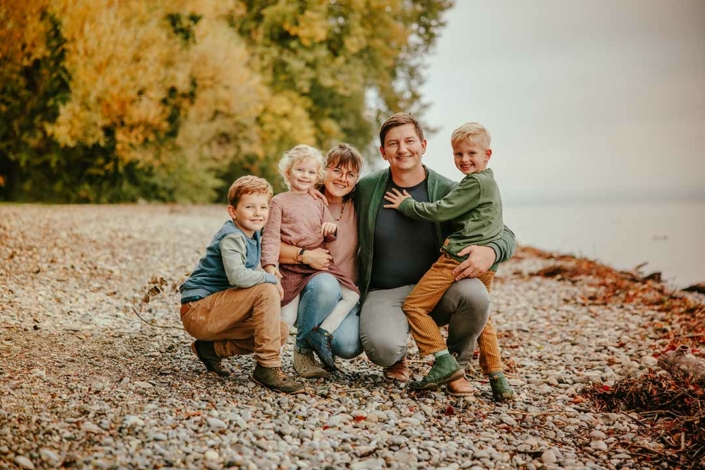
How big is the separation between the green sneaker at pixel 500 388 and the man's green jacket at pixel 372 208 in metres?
0.75

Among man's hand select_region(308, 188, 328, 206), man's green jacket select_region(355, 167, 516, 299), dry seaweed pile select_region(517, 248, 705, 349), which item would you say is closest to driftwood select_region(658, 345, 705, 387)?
dry seaweed pile select_region(517, 248, 705, 349)

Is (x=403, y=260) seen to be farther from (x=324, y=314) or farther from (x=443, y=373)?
(x=443, y=373)

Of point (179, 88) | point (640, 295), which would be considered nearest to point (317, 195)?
point (640, 295)

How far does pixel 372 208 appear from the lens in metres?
4.49

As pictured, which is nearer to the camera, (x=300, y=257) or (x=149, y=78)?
(x=300, y=257)

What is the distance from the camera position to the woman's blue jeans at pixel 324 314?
13.6ft

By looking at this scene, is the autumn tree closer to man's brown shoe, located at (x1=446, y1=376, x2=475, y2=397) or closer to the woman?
the woman


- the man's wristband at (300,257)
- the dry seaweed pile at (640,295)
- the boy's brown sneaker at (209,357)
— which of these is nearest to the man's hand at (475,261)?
the man's wristband at (300,257)

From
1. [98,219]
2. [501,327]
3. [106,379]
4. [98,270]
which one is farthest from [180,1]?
[106,379]

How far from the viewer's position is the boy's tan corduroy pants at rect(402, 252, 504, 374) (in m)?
4.13

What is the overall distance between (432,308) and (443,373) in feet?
1.51

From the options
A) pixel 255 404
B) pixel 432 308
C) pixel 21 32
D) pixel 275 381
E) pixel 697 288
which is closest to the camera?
pixel 255 404

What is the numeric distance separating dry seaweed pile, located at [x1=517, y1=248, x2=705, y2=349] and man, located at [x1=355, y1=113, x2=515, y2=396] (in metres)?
2.77

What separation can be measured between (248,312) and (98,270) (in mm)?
4521
